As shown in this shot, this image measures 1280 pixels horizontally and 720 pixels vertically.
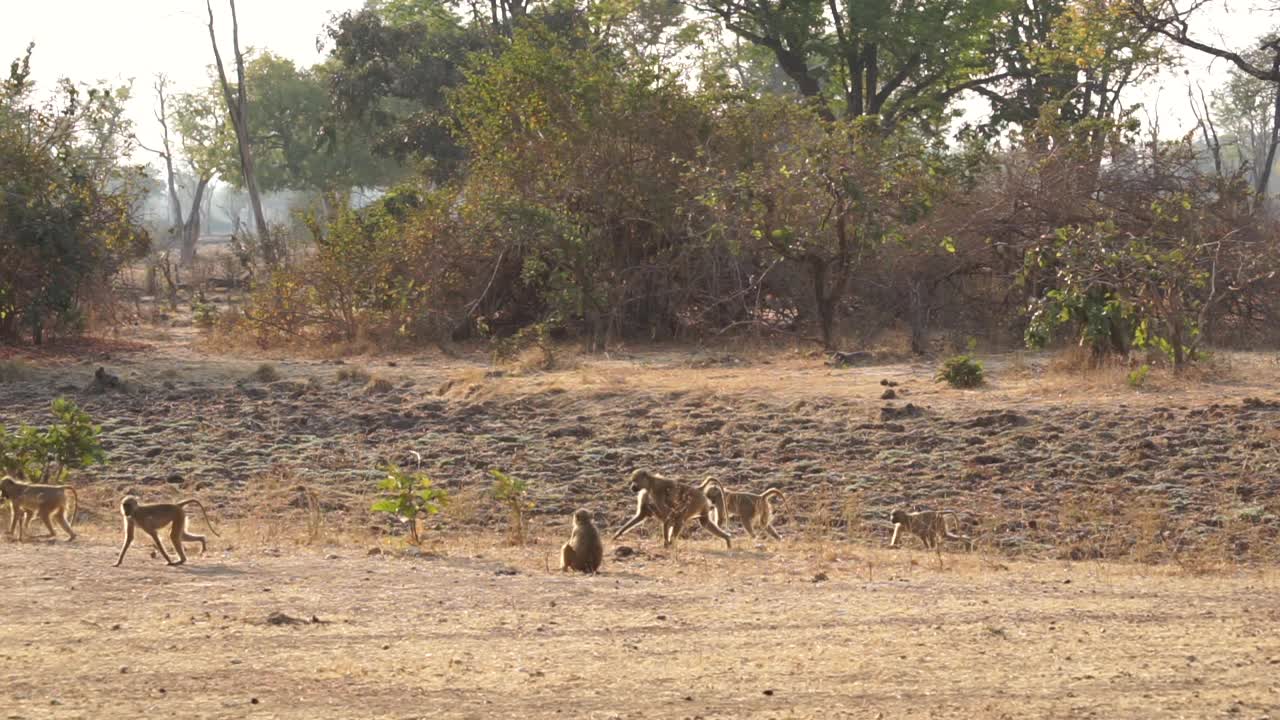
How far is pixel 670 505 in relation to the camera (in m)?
10.1

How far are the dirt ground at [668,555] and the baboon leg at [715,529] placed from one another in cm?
9

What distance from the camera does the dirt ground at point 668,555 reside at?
5758mm

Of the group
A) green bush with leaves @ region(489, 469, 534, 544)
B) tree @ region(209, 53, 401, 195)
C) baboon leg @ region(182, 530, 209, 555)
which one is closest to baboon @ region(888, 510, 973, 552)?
green bush with leaves @ region(489, 469, 534, 544)

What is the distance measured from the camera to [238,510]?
1180 centimetres

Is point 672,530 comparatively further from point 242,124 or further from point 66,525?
point 242,124

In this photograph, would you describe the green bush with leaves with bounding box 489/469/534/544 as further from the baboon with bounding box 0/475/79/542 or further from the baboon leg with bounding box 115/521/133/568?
the baboon with bounding box 0/475/79/542

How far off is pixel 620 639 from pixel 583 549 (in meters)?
2.09

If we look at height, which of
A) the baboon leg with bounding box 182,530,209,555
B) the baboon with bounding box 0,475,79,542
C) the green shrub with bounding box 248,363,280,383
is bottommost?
the baboon leg with bounding box 182,530,209,555

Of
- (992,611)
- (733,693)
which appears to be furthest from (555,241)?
(733,693)

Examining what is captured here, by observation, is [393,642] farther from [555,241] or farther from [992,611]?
[555,241]

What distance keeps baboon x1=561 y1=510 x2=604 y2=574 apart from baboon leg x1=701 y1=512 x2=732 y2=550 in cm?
133

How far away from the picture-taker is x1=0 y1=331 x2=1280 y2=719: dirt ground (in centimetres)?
576

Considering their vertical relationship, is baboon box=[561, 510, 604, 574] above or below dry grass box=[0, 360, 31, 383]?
below

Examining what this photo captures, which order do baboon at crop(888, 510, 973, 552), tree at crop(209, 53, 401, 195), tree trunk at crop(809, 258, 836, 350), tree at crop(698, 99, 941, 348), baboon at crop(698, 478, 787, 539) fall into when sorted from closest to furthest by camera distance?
baboon at crop(888, 510, 973, 552) → baboon at crop(698, 478, 787, 539) → tree at crop(698, 99, 941, 348) → tree trunk at crop(809, 258, 836, 350) → tree at crop(209, 53, 401, 195)
